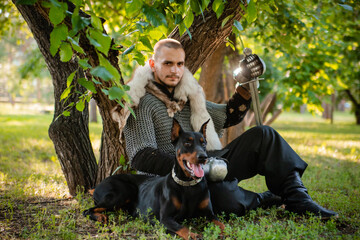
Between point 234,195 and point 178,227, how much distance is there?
889 mm

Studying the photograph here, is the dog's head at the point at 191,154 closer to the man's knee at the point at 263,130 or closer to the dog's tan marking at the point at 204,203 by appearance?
the dog's tan marking at the point at 204,203

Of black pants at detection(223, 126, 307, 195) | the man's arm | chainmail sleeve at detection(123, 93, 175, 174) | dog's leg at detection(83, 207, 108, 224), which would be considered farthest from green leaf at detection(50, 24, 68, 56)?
the man's arm

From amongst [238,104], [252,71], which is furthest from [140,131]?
[252,71]

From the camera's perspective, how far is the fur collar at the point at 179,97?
12.2ft

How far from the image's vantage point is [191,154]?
3.01 m

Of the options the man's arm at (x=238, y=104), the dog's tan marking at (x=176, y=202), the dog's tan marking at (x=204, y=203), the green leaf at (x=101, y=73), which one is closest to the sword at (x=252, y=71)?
the man's arm at (x=238, y=104)

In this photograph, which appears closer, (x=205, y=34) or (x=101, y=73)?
(x=101, y=73)

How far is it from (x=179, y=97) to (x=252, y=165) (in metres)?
1.10

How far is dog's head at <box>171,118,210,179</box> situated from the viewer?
297 cm

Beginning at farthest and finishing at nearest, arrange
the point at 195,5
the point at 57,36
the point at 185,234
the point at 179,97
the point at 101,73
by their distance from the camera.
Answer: the point at 179,97
the point at 185,234
the point at 195,5
the point at 57,36
the point at 101,73

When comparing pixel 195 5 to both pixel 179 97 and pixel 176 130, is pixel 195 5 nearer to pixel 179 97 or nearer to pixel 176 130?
pixel 176 130

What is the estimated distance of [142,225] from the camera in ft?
10.9

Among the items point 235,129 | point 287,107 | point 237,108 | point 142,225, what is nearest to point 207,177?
point 142,225

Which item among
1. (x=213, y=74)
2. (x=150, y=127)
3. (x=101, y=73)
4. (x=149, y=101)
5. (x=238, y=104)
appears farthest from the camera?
(x=213, y=74)
